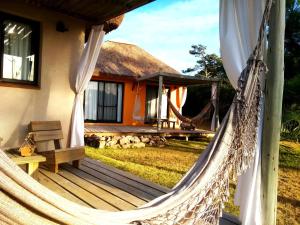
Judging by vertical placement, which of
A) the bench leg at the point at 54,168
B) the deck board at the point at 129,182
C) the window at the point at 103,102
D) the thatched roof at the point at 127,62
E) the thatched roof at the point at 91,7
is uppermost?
the thatched roof at the point at 127,62

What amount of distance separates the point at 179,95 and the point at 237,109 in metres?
10.7

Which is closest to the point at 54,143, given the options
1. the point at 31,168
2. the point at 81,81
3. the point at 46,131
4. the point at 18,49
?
the point at 46,131

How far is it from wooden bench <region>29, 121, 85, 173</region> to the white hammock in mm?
2110

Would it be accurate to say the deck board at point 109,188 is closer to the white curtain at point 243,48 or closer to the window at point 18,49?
the white curtain at point 243,48

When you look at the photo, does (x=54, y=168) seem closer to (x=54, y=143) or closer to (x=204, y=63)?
(x=54, y=143)

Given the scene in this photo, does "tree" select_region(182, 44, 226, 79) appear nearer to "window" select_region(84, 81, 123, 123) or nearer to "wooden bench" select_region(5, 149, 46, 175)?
"window" select_region(84, 81, 123, 123)

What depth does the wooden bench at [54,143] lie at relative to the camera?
3.41 m

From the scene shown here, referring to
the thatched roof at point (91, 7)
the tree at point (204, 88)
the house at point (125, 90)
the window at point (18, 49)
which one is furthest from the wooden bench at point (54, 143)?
the tree at point (204, 88)

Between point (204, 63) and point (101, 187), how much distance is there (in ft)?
68.4

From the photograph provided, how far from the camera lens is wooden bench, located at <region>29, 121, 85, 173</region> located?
11.2 feet

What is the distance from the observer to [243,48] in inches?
86.9

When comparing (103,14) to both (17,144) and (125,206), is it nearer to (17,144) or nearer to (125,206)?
(17,144)

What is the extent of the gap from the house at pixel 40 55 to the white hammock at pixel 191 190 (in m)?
2.13

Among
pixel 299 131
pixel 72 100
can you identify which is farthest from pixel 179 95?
pixel 72 100
